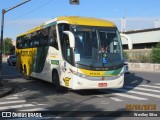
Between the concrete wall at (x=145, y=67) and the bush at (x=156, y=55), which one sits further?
the bush at (x=156, y=55)

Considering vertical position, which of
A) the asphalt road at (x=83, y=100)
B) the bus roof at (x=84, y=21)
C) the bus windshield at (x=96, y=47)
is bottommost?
the asphalt road at (x=83, y=100)

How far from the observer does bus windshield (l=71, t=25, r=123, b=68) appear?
14570 mm

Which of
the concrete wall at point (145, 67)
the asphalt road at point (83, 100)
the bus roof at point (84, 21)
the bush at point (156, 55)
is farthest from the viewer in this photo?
the bush at point (156, 55)

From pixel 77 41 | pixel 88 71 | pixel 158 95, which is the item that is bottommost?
pixel 158 95

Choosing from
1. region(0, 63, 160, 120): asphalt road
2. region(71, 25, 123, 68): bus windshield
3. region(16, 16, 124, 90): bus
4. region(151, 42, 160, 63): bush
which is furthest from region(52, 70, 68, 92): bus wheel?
region(151, 42, 160, 63): bush

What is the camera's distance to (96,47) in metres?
14.8

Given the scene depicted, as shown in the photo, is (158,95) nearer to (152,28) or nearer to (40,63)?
(40,63)

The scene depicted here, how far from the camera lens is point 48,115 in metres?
10.6

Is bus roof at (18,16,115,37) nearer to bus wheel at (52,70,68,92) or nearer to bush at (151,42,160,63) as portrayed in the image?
bus wheel at (52,70,68,92)

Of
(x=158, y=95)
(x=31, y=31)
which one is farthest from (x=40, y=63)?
(x=158, y=95)

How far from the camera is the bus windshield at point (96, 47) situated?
14570 millimetres

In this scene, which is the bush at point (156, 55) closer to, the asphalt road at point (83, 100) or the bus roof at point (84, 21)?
the asphalt road at point (83, 100)

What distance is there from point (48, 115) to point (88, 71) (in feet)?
14.0

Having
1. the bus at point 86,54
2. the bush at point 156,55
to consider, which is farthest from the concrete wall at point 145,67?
the bus at point 86,54
